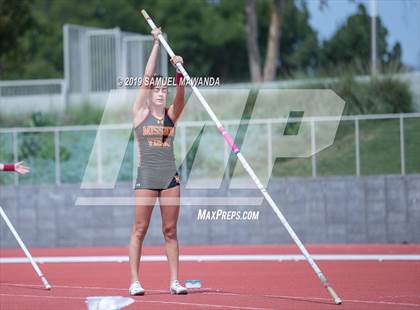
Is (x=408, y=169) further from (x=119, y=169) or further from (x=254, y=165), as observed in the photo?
(x=119, y=169)

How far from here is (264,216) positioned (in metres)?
22.2

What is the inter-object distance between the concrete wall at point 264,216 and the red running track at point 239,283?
100cm

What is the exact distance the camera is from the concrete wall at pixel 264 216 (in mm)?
21609

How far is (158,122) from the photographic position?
38.1ft

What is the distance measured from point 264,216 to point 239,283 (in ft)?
27.1

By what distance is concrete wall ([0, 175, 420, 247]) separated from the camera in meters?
21.6

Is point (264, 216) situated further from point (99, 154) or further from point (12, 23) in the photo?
point (12, 23)

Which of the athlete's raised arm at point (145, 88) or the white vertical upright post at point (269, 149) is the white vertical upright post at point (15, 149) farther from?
the athlete's raised arm at point (145, 88)

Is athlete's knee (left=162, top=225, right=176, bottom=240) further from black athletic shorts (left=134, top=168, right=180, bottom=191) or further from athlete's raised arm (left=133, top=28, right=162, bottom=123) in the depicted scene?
athlete's raised arm (left=133, top=28, right=162, bottom=123)

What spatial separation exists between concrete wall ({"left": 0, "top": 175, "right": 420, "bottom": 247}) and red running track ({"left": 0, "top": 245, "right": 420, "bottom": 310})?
1.00 meters

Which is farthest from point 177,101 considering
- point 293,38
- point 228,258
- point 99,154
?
point 293,38

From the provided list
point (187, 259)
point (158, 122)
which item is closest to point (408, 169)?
point (187, 259)

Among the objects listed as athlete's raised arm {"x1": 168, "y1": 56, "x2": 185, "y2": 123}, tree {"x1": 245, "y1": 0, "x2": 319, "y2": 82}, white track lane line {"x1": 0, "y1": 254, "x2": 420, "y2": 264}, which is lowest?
white track lane line {"x1": 0, "y1": 254, "x2": 420, "y2": 264}

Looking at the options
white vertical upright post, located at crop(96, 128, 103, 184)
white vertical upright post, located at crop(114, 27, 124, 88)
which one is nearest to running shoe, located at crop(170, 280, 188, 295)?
white vertical upright post, located at crop(96, 128, 103, 184)
